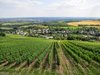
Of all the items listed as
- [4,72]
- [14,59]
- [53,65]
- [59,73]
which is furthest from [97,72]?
[14,59]

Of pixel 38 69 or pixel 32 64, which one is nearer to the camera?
pixel 38 69

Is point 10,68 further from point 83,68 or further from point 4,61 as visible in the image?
point 83,68

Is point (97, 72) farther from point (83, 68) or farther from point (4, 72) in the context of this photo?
point (4, 72)

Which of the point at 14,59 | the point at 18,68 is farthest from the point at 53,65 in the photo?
the point at 14,59

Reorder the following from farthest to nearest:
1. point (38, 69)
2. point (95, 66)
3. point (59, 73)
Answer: point (95, 66) → point (38, 69) → point (59, 73)

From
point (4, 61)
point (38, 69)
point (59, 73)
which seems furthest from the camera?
point (4, 61)

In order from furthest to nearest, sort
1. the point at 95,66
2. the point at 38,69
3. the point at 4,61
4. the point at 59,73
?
the point at 4,61 < the point at 95,66 < the point at 38,69 < the point at 59,73

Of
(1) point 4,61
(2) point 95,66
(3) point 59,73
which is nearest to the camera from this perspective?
(3) point 59,73

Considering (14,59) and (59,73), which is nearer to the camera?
(59,73)
